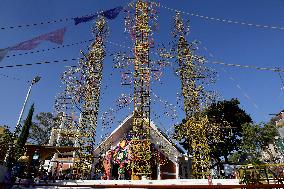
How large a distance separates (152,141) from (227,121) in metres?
24.1

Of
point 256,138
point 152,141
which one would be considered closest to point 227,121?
point 256,138

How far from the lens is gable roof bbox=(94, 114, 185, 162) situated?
26.4 metres

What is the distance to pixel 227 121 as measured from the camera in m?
46.2

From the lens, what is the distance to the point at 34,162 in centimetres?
1772

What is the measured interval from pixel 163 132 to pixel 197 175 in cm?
579

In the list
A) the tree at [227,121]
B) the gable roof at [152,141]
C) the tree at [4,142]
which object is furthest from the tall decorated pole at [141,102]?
the tree at [227,121]

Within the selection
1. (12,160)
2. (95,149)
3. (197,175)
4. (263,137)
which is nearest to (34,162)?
(12,160)

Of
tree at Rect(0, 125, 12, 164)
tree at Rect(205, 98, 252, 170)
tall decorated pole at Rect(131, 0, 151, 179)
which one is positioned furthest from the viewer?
tree at Rect(205, 98, 252, 170)

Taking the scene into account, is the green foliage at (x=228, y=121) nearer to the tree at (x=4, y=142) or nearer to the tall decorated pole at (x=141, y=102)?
the tall decorated pole at (x=141, y=102)

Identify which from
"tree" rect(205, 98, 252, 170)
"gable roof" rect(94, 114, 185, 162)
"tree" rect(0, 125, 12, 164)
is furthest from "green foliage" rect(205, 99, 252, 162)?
"tree" rect(0, 125, 12, 164)

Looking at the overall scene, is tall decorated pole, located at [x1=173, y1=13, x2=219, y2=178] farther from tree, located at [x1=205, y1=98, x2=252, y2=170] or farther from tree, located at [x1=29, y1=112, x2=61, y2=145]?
tree, located at [x1=29, y1=112, x2=61, y2=145]

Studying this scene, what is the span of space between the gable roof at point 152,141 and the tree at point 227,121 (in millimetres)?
19959

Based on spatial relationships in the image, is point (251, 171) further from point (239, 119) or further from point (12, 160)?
point (239, 119)

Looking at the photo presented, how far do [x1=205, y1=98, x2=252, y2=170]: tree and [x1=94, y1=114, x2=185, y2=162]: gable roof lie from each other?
19959 millimetres
